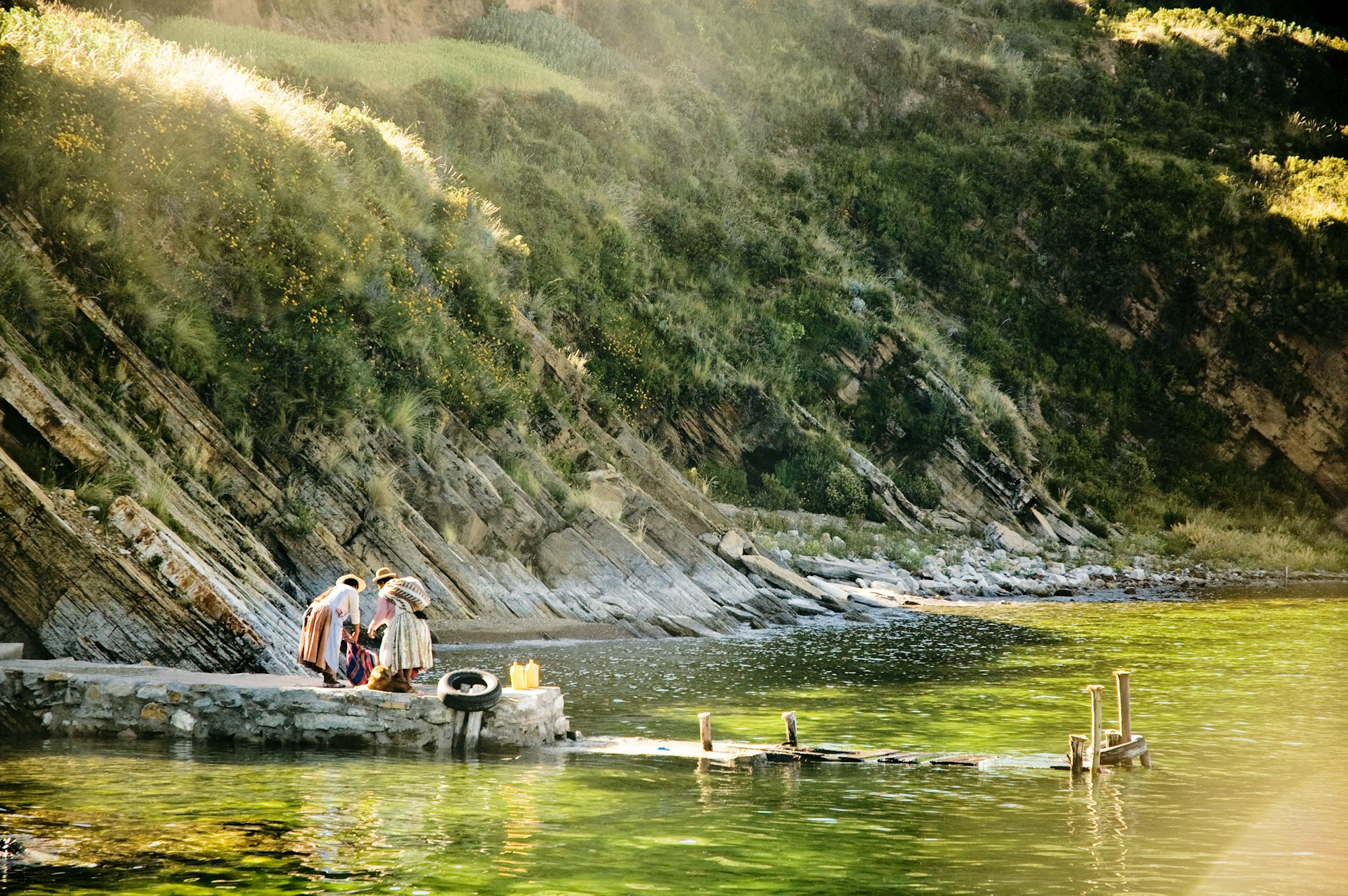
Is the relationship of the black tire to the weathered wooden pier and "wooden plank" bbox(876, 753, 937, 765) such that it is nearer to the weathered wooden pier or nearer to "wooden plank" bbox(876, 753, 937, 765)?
the weathered wooden pier

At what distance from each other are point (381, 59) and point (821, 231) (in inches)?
669

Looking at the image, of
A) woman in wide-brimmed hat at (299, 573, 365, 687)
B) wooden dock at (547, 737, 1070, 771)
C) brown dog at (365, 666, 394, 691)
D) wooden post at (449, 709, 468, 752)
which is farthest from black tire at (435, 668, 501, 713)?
woman in wide-brimmed hat at (299, 573, 365, 687)

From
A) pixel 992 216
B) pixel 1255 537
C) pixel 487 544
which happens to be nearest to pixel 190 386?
pixel 487 544

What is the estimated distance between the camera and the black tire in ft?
42.5

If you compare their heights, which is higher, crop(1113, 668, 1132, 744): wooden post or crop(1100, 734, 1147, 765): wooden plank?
A: crop(1113, 668, 1132, 744): wooden post

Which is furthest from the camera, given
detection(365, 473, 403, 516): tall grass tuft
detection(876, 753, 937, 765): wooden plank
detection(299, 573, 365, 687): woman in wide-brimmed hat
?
detection(365, 473, 403, 516): tall grass tuft

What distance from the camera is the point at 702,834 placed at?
973 cm

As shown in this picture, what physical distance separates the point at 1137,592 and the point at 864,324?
13190 millimetres

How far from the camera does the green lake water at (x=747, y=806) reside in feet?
27.7

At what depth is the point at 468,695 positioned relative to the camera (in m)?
13.0

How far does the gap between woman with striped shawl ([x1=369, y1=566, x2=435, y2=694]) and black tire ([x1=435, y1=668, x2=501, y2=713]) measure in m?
0.39

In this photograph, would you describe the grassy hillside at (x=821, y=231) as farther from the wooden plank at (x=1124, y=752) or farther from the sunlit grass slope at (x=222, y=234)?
the wooden plank at (x=1124, y=752)

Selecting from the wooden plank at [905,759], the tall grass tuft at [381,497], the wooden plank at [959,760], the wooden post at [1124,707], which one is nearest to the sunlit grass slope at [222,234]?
the tall grass tuft at [381,497]

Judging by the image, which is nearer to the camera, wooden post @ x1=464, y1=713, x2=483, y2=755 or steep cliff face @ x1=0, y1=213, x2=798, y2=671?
wooden post @ x1=464, y1=713, x2=483, y2=755
